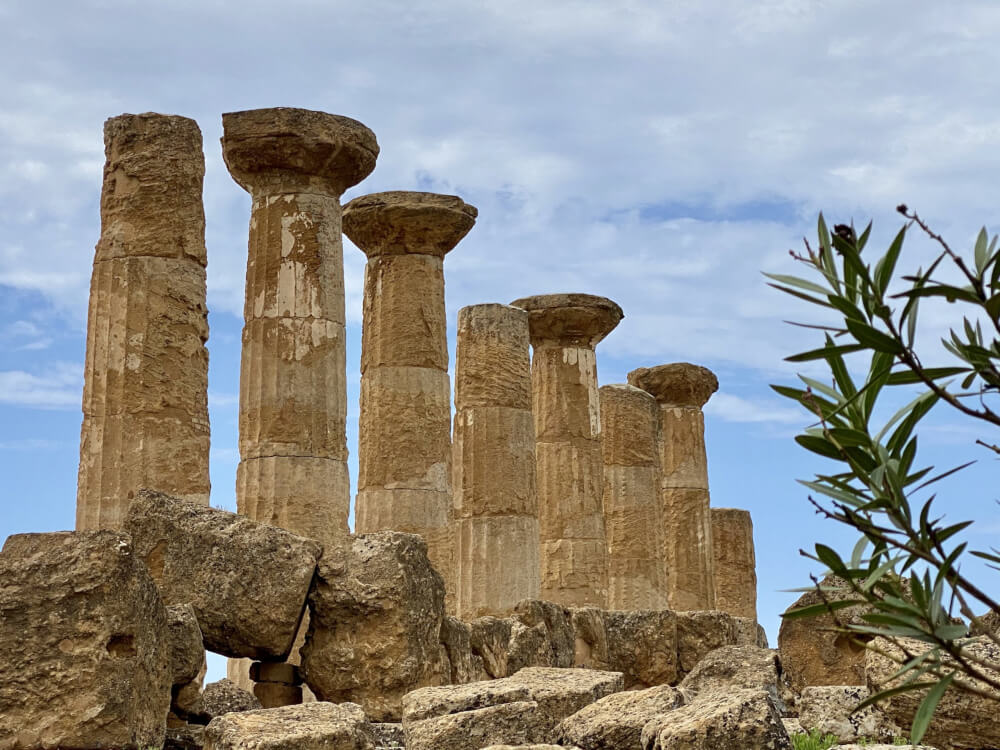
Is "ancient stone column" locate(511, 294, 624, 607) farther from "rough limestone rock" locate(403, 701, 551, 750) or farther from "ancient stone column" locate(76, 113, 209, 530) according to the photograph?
"rough limestone rock" locate(403, 701, 551, 750)

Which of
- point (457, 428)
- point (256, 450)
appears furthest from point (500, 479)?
point (256, 450)

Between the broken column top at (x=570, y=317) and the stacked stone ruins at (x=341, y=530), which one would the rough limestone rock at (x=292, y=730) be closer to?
the stacked stone ruins at (x=341, y=530)

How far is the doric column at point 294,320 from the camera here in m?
14.6

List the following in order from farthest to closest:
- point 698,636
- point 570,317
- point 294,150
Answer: point 570,317
point 698,636
point 294,150

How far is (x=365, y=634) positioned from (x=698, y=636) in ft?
24.6

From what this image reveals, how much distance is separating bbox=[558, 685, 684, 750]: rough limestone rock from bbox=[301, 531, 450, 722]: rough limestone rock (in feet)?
7.63

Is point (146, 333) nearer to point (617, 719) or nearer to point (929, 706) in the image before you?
point (617, 719)

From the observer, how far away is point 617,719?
822 cm

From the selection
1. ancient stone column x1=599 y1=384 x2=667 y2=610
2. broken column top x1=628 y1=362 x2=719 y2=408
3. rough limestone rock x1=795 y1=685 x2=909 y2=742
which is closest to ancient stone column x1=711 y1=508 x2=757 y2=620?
broken column top x1=628 y1=362 x2=719 y2=408

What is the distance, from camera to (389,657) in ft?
35.1

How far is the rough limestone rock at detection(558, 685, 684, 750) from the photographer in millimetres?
8102

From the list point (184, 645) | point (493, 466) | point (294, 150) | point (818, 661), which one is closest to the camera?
point (184, 645)

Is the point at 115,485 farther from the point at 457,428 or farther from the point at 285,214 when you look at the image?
the point at 457,428

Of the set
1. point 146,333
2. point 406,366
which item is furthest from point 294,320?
point 406,366
